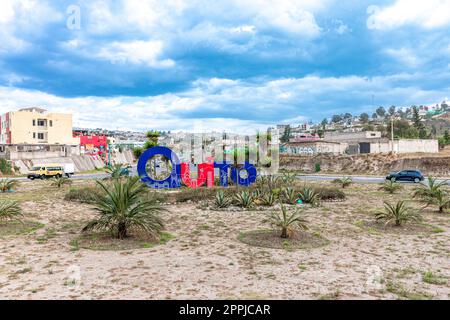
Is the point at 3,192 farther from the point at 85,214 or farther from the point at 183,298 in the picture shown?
the point at 183,298

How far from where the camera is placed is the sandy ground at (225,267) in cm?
634

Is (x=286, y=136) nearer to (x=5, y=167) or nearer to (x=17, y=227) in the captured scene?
(x=5, y=167)

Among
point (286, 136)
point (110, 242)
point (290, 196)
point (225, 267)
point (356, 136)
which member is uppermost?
point (286, 136)

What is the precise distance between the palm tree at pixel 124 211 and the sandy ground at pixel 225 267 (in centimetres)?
91

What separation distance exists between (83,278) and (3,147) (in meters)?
65.1

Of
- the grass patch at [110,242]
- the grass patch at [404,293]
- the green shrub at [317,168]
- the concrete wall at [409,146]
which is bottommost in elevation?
the grass patch at [404,293]

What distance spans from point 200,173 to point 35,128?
2377 inches

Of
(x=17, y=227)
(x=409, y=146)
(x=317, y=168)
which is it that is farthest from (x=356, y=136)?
(x=17, y=227)

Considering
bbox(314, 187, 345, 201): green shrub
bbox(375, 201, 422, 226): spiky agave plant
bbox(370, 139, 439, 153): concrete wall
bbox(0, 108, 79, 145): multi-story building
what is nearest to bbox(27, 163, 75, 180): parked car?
bbox(0, 108, 79, 145): multi-story building

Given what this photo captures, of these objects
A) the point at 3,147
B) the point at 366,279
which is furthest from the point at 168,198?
the point at 3,147

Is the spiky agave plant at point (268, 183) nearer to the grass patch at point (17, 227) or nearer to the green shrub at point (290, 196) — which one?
the green shrub at point (290, 196)

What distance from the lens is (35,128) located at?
242 ft

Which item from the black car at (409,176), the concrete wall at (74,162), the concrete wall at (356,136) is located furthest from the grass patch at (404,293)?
the concrete wall at (356,136)

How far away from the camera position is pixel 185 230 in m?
12.3
